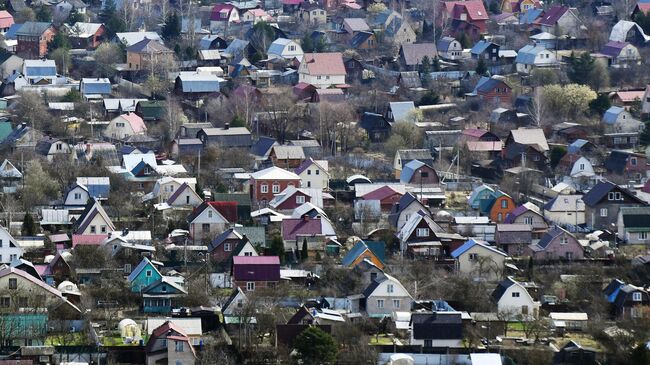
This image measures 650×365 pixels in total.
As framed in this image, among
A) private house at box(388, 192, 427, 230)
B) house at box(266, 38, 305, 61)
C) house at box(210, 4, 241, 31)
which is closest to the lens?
private house at box(388, 192, 427, 230)

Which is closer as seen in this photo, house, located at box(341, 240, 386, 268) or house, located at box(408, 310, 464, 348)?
house, located at box(408, 310, 464, 348)

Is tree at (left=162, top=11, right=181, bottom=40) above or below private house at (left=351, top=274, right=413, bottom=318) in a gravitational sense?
below

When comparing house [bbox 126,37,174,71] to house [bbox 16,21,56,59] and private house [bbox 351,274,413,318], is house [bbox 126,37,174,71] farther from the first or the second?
private house [bbox 351,274,413,318]

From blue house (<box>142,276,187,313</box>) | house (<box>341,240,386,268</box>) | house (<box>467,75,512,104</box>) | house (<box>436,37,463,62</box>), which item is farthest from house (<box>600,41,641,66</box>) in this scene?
blue house (<box>142,276,187,313</box>)

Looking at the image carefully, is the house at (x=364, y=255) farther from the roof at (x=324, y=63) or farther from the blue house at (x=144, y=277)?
the roof at (x=324, y=63)

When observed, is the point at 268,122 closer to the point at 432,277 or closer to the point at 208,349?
the point at 432,277

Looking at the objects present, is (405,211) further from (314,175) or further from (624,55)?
(624,55)
